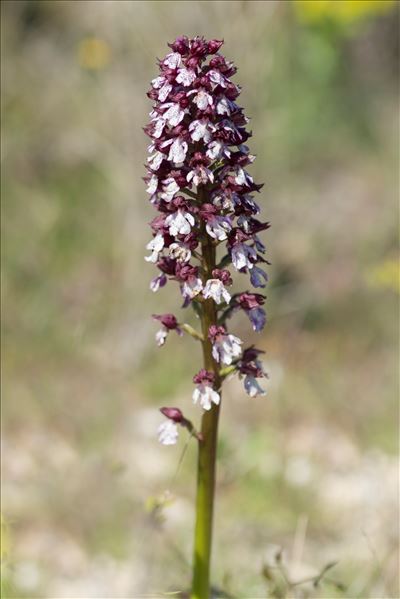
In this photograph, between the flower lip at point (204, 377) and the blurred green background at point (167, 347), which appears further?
the blurred green background at point (167, 347)

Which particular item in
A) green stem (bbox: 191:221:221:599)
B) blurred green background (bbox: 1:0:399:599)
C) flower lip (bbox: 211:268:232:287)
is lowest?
green stem (bbox: 191:221:221:599)

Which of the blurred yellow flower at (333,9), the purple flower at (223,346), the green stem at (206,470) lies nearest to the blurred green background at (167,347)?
the blurred yellow flower at (333,9)

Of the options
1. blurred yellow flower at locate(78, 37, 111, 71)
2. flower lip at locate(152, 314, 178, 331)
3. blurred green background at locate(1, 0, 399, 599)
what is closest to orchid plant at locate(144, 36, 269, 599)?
flower lip at locate(152, 314, 178, 331)

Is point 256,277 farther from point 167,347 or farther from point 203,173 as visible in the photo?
point 167,347

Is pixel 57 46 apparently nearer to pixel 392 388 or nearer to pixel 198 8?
pixel 198 8

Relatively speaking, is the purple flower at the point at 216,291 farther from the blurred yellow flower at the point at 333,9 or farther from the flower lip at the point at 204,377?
the blurred yellow flower at the point at 333,9

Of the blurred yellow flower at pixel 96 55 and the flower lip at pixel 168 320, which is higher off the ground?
the blurred yellow flower at pixel 96 55

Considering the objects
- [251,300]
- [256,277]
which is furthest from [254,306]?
[256,277]

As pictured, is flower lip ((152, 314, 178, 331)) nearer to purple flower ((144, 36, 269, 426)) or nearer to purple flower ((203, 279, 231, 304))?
purple flower ((144, 36, 269, 426))
